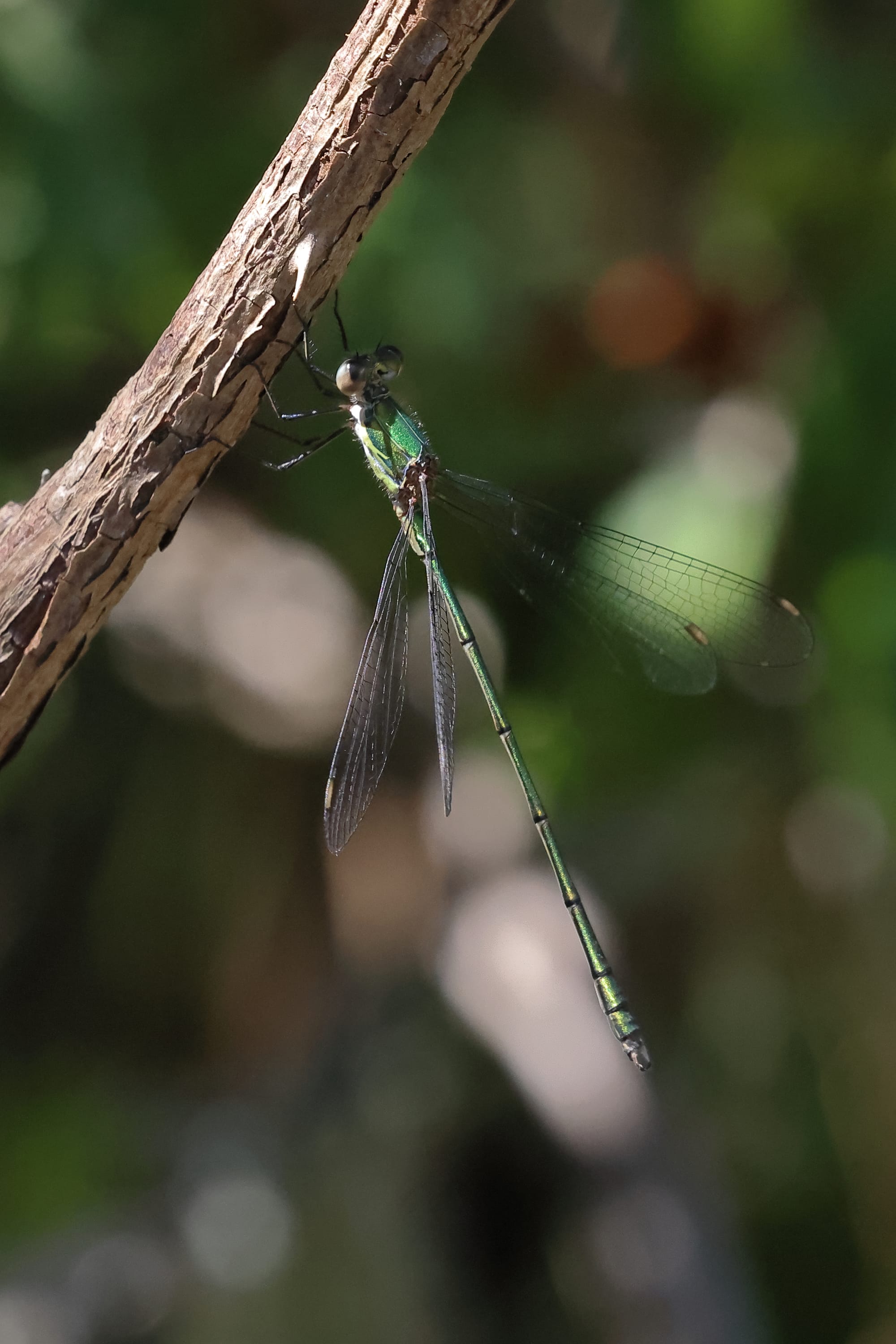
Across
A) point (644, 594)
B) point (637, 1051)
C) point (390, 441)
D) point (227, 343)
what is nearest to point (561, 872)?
point (637, 1051)

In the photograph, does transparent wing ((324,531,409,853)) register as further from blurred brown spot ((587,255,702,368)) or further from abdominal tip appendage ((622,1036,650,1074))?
blurred brown spot ((587,255,702,368))

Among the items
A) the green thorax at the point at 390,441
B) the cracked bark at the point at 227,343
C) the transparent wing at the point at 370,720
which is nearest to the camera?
the cracked bark at the point at 227,343

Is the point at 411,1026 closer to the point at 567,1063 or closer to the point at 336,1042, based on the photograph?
the point at 336,1042

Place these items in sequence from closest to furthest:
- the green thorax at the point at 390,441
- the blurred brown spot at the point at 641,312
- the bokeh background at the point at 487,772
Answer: the green thorax at the point at 390,441 → the bokeh background at the point at 487,772 → the blurred brown spot at the point at 641,312

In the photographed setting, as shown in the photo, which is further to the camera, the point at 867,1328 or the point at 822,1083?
the point at 822,1083

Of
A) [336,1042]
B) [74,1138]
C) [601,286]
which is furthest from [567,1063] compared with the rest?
[601,286]

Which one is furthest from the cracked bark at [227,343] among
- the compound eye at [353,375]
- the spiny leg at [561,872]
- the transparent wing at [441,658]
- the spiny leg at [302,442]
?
the spiny leg at [561,872]

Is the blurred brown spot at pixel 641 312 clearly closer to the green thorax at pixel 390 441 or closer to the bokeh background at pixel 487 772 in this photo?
the bokeh background at pixel 487 772

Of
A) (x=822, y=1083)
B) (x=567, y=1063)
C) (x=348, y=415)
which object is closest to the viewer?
(x=348, y=415)
